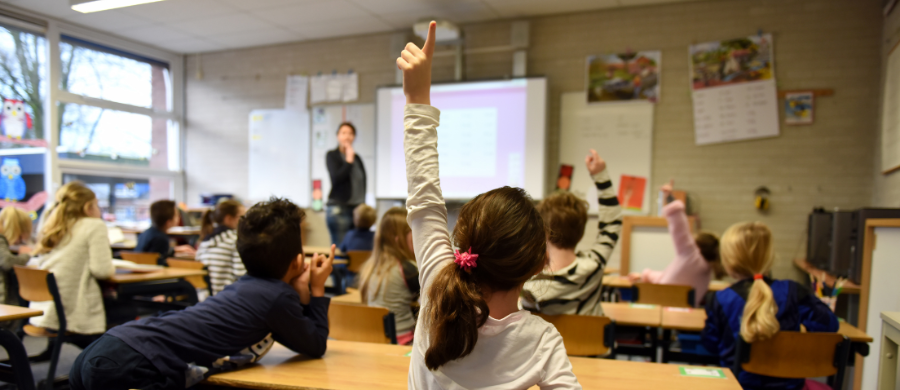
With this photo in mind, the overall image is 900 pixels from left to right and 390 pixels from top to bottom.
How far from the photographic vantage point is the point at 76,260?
8.50ft

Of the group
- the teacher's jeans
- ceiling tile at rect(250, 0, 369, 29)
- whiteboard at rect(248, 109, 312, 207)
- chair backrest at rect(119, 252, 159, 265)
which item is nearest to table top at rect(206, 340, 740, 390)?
chair backrest at rect(119, 252, 159, 265)

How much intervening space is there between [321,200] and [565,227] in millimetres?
4789

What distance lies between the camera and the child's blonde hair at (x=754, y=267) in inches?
68.1

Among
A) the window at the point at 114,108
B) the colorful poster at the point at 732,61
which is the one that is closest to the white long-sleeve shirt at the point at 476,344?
the colorful poster at the point at 732,61

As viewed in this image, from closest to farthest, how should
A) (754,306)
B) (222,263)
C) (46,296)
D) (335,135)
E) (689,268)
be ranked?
1. (754,306)
2. (46,296)
3. (689,268)
4. (222,263)
5. (335,135)

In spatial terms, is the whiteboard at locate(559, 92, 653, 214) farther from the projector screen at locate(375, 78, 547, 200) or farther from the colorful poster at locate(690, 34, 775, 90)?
the colorful poster at locate(690, 34, 775, 90)

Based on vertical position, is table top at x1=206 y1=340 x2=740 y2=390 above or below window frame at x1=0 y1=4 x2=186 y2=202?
below

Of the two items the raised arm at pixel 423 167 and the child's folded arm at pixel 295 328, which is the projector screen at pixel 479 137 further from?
the raised arm at pixel 423 167

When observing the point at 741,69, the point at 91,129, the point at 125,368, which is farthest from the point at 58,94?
the point at 741,69

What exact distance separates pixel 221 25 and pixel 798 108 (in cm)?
549

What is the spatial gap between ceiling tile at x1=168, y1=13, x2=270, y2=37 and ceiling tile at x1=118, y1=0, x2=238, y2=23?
0.12 metres

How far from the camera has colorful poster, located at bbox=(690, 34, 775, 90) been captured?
455 centimetres

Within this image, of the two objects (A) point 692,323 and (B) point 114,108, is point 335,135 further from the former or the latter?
(A) point 692,323

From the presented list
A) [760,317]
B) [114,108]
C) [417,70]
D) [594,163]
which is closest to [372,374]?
[417,70]
